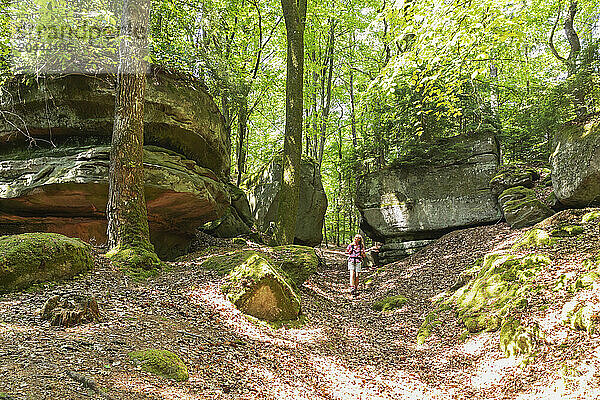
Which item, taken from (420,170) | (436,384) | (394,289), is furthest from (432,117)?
(436,384)

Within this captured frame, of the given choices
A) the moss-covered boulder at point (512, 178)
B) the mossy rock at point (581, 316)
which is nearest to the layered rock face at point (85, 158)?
the mossy rock at point (581, 316)

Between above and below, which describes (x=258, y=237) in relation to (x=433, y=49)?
below

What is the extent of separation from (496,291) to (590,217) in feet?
9.87

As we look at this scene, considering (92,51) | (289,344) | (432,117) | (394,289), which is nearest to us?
(289,344)

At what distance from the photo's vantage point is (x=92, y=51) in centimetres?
948

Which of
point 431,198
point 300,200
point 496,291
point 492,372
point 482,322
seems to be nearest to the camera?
point 492,372

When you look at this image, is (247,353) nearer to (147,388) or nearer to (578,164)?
(147,388)

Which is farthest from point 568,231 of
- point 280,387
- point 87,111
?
point 87,111

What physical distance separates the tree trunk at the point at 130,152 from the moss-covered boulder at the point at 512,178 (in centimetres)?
1157

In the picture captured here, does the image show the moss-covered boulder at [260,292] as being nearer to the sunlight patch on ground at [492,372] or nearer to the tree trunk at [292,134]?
the sunlight patch on ground at [492,372]

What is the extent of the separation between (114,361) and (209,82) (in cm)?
1069

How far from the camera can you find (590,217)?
7.69 m

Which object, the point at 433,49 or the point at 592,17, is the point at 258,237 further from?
the point at 592,17

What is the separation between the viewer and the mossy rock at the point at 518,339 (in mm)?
5066
